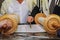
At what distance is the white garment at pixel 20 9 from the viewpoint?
93 cm

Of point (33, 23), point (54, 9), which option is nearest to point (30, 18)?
point (33, 23)

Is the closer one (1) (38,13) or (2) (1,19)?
(2) (1,19)

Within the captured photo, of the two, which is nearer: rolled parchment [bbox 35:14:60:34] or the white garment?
rolled parchment [bbox 35:14:60:34]

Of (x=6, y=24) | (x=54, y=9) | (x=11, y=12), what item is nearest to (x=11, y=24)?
(x=6, y=24)

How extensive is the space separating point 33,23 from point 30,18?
32 mm

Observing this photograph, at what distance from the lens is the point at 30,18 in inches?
36.3

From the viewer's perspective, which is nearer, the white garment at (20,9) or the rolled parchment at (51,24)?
the rolled parchment at (51,24)

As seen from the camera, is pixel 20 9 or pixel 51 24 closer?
pixel 51 24

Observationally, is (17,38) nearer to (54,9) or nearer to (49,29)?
(49,29)

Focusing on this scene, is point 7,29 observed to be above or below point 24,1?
below

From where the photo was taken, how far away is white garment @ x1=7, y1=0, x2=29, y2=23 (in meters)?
0.93

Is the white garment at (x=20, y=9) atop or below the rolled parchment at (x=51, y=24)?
atop

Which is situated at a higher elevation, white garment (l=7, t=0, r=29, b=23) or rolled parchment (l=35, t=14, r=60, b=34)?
white garment (l=7, t=0, r=29, b=23)

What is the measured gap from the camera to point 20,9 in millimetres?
931
